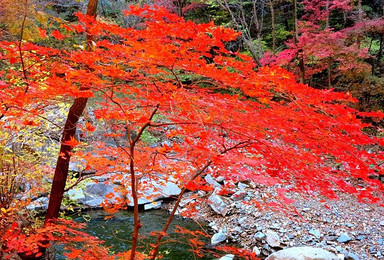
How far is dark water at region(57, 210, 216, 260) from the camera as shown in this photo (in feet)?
17.8

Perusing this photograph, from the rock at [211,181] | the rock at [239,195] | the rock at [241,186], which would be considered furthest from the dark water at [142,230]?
the rock at [241,186]

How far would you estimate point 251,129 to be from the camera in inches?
111

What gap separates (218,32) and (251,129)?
1000 mm

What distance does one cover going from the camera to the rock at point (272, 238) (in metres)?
5.51

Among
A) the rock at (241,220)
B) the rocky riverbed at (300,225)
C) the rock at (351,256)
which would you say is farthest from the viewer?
the rock at (241,220)

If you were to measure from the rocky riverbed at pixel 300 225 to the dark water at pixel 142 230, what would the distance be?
54 cm

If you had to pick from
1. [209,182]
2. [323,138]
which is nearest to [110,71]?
[323,138]

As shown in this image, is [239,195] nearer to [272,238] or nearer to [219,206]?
[219,206]

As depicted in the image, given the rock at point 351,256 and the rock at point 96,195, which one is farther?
the rock at point 96,195

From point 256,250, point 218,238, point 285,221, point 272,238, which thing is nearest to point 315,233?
point 285,221

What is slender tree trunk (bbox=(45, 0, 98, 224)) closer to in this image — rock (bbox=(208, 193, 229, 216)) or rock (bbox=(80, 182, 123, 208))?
rock (bbox=(80, 182, 123, 208))

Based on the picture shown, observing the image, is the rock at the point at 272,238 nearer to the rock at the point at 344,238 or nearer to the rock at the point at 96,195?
the rock at the point at 344,238

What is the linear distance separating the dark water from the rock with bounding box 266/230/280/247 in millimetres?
1238

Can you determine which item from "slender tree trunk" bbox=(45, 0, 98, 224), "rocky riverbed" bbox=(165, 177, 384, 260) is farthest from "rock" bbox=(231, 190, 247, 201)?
"slender tree trunk" bbox=(45, 0, 98, 224)
